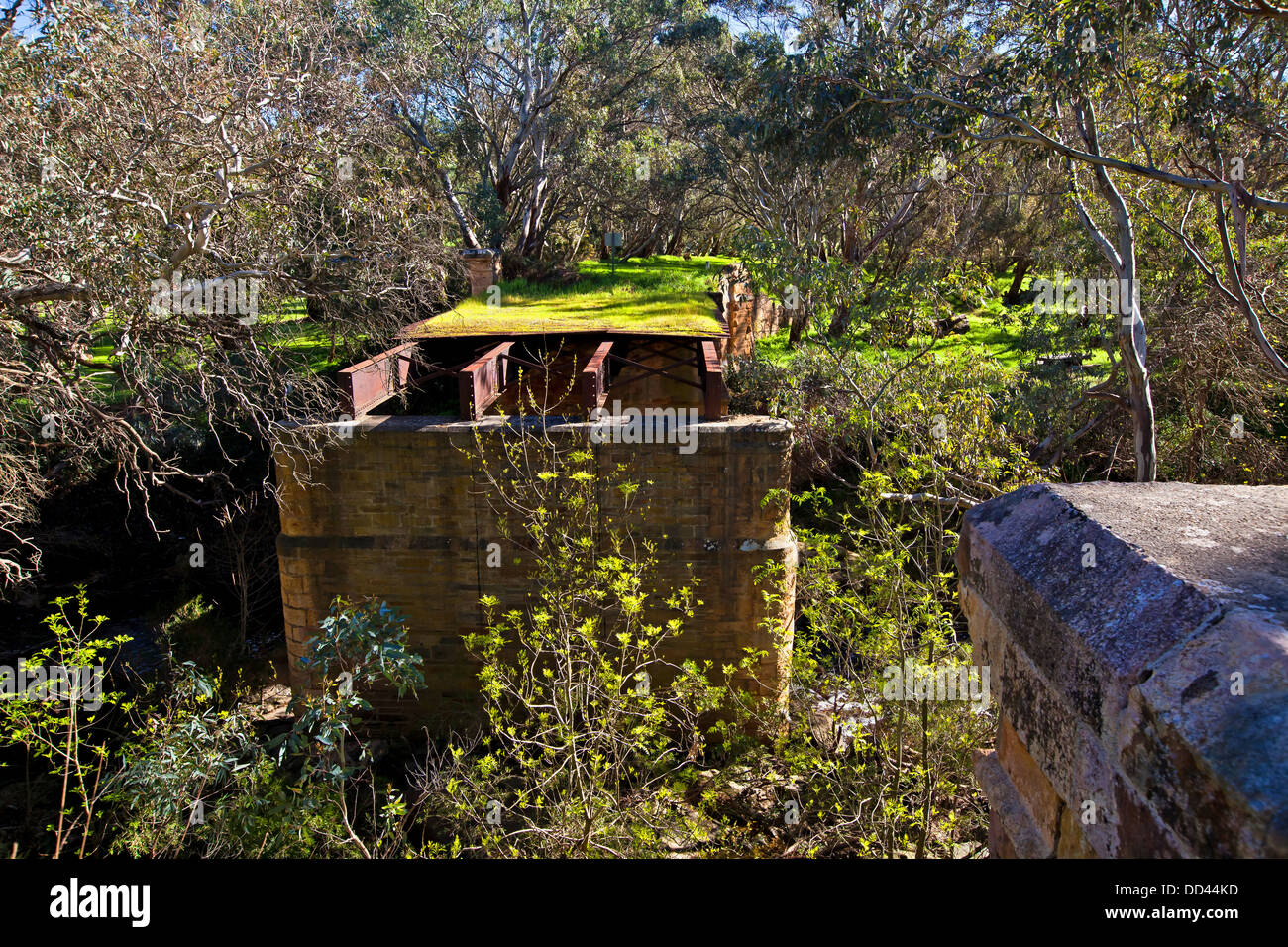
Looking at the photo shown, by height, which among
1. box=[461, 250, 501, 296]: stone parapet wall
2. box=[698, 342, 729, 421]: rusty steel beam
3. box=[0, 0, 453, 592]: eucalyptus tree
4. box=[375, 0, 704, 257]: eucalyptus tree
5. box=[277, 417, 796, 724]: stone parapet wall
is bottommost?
box=[277, 417, 796, 724]: stone parapet wall

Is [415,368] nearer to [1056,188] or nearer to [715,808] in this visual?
[715,808]

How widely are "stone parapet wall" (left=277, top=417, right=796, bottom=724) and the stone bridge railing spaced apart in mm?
8285

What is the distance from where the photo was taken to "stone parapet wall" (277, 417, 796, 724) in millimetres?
10266

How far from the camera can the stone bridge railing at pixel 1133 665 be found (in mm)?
1111

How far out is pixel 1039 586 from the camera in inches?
64.0

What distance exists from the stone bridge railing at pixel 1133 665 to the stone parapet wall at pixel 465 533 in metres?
8.28

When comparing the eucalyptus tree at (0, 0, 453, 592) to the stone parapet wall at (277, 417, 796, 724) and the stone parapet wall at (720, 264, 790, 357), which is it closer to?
the stone parapet wall at (277, 417, 796, 724)

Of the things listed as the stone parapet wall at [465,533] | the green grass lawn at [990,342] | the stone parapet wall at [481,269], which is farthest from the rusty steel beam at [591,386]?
the stone parapet wall at [481,269]

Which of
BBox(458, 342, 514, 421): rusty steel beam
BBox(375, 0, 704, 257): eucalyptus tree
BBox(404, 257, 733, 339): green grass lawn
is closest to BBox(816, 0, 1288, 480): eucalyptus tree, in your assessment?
BBox(404, 257, 733, 339): green grass lawn

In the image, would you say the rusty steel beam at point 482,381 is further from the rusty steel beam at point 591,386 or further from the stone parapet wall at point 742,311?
the stone parapet wall at point 742,311

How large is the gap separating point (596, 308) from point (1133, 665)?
46.1 feet

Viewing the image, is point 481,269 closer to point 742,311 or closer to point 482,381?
→ point 482,381

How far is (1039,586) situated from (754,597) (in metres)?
9.14

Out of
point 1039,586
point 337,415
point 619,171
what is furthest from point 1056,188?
point 1039,586
